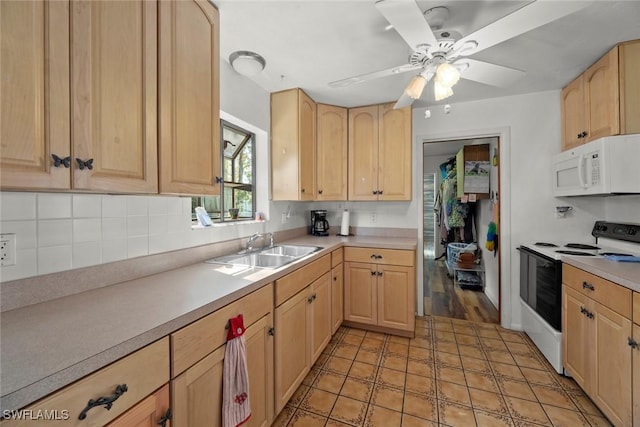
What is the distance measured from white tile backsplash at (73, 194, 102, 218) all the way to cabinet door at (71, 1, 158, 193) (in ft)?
1.06

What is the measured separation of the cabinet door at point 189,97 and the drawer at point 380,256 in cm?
153

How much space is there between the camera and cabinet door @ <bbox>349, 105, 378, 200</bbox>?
2.81 m

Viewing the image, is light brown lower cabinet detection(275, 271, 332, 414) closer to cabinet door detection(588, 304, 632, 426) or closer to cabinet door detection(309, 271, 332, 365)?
cabinet door detection(309, 271, 332, 365)

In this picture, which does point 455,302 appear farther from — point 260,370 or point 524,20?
point 524,20

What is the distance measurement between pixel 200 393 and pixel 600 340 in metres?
2.12

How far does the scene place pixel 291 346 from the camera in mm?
1640

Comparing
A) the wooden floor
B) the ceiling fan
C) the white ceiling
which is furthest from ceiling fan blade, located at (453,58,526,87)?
the wooden floor

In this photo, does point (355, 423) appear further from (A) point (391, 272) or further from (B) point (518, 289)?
(B) point (518, 289)

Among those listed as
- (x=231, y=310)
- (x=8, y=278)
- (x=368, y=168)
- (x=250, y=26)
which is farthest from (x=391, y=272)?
(x=8, y=278)

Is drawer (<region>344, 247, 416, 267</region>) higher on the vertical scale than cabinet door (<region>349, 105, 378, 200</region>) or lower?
lower

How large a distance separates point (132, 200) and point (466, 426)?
2191 mm

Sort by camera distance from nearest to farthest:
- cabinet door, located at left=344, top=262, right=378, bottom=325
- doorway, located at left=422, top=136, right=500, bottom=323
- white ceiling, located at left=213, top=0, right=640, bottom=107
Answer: white ceiling, located at left=213, top=0, right=640, bottom=107
cabinet door, located at left=344, top=262, right=378, bottom=325
doorway, located at left=422, top=136, right=500, bottom=323

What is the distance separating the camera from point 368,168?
284cm

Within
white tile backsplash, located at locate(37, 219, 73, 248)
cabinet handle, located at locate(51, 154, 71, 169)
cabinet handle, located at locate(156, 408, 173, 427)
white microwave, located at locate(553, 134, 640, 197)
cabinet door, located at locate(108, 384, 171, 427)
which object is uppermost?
white microwave, located at locate(553, 134, 640, 197)
